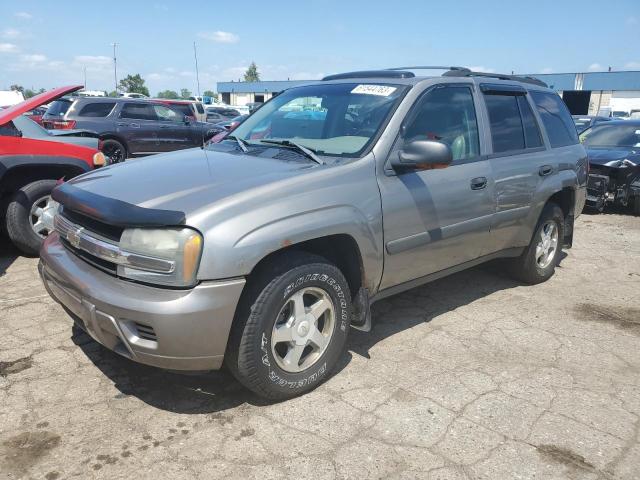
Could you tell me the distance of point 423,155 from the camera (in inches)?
124

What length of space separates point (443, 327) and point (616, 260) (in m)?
3.28

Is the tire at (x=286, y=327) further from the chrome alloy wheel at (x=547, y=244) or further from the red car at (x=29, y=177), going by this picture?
the red car at (x=29, y=177)

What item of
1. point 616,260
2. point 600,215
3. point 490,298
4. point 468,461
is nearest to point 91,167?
point 490,298

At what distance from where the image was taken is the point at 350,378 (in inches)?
126

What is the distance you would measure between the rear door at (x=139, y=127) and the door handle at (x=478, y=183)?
11081 mm

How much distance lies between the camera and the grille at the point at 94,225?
2.63 meters

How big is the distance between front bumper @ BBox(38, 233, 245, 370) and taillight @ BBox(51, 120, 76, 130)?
10.9 meters

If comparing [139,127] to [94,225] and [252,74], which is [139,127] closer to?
[94,225]

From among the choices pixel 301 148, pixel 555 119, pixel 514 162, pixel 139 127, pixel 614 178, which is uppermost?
pixel 555 119

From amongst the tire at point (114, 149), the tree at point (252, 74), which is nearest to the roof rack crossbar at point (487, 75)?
the tire at point (114, 149)

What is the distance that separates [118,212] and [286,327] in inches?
40.7

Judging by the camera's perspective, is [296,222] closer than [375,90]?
Yes

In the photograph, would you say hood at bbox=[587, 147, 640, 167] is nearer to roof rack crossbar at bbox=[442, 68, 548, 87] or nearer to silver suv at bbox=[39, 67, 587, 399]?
roof rack crossbar at bbox=[442, 68, 548, 87]

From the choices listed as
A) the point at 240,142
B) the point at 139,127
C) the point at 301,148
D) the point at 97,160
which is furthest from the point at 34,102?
the point at 139,127
